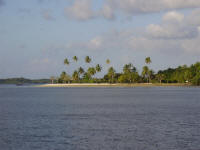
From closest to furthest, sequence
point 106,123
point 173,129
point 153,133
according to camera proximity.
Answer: point 153,133 < point 173,129 < point 106,123

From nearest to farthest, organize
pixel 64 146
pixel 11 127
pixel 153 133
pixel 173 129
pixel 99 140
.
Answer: pixel 64 146 < pixel 99 140 < pixel 153 133 < pixel 173 129 < pixel 11 127

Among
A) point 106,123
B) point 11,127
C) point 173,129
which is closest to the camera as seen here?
point 173,129

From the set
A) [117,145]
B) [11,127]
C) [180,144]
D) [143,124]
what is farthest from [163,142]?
[11,127]

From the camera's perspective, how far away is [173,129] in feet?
A: 134

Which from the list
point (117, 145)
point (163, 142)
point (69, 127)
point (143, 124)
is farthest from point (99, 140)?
point (143, 124)

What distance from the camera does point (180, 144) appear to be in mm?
32156

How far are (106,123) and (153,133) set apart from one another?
34.6 feet

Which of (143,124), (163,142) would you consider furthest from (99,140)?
(143,124)

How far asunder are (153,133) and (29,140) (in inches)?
549

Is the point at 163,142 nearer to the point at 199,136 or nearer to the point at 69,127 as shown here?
the point at 199,136

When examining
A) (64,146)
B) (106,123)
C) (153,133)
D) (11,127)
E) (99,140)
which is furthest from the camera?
(106,123)

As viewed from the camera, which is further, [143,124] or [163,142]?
[143,124]

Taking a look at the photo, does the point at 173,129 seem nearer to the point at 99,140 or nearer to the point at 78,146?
the point at 99,140

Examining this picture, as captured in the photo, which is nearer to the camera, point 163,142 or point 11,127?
point 163,142
